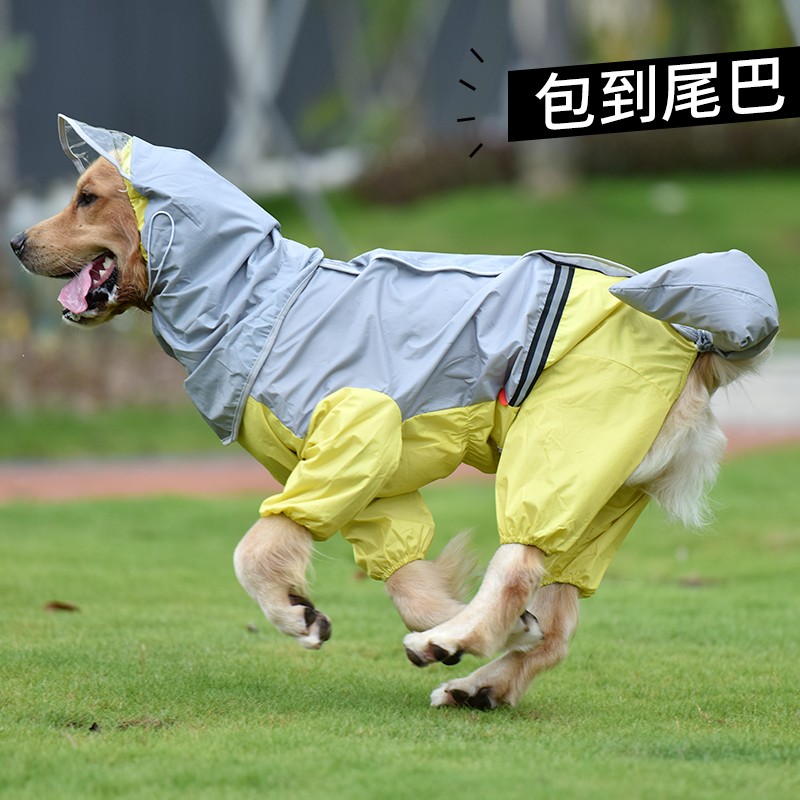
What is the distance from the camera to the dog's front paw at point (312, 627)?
14.4 ft

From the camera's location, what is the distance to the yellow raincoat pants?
445 cm

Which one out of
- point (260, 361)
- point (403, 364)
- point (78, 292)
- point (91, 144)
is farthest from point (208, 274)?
point (403, 364)

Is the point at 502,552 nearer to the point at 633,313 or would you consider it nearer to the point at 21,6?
the point at 633,313

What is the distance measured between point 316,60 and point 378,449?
29796 millimetres

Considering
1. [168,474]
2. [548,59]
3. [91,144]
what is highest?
[548,59]

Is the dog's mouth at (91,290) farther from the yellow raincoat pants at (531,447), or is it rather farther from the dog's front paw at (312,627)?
the dog's front paw at (312,627)

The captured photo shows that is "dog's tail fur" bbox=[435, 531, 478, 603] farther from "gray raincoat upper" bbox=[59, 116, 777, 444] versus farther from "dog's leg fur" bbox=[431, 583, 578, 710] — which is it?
"gray raincoat upper" bbox=[59, 116, 777, 444]

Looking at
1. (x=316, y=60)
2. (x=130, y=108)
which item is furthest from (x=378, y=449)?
(x=316, y=60)

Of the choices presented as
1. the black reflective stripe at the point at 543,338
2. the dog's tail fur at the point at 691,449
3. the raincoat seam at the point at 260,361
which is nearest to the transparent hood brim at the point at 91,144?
the raincoat seam at the point at 260,361

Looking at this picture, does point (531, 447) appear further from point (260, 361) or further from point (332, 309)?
point (260, 361)

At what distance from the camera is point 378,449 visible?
443cm

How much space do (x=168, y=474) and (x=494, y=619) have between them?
8077mm

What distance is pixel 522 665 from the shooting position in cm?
482

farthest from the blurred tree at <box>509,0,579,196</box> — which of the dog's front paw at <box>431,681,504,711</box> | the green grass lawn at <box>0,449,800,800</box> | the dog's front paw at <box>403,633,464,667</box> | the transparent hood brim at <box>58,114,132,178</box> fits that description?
the dog's front paw at <box>403,633,464,667</box>
